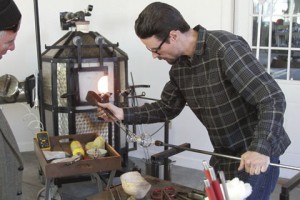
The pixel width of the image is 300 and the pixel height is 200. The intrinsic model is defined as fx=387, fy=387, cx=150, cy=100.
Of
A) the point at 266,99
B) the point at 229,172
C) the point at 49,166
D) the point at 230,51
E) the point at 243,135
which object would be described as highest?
the point at 230,51

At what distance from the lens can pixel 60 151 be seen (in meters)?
2.29

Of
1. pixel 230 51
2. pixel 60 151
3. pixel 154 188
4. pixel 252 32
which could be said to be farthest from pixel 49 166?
pixel 252 32

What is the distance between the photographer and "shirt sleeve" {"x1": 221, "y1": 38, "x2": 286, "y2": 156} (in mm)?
1252

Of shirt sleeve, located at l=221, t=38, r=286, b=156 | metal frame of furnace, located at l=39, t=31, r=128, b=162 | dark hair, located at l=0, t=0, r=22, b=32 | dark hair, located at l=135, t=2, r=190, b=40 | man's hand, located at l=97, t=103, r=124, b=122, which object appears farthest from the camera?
metal frame of furnace, located at l=39, t=31, r=128, b=162

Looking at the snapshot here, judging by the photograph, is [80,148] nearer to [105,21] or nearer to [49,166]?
[49,166]

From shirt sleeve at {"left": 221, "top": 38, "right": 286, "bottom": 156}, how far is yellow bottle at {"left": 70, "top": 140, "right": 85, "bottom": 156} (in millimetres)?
1146

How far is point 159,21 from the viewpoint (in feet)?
4.50

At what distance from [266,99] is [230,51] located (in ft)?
0.70

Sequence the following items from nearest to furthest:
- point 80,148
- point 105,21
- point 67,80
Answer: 1. point 80,148
2. point 67,80
3. point 105,21

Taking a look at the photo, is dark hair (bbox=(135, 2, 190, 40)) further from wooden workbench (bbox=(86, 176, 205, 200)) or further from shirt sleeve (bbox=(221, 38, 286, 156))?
wooden workbench (bbox=(86, 176, 205, 200))

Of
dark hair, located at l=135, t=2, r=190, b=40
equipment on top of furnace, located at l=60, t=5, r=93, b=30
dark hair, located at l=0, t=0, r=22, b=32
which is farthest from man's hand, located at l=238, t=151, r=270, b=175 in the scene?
equipment on top of furnace, located at l=60, t=5, r=93, b=30

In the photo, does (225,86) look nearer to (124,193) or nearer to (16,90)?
(124,193)

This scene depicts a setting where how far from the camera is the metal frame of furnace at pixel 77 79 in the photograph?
108 inches

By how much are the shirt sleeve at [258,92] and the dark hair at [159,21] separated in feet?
0.69
